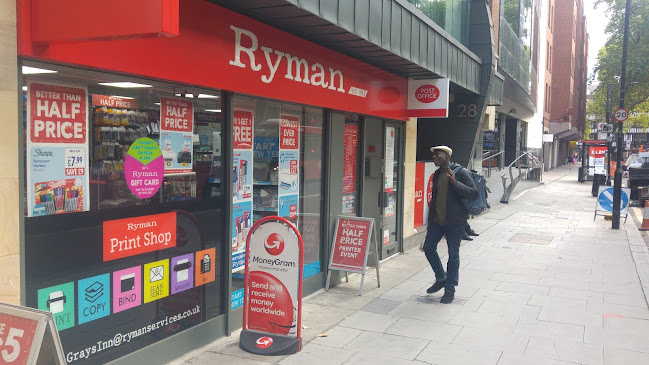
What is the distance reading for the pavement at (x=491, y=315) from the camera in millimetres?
4938

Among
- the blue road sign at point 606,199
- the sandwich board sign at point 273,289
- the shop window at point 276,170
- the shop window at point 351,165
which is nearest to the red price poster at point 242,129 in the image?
the shop window at point 276,170

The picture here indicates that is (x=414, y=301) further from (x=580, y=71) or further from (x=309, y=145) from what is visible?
(x=580, y=71)

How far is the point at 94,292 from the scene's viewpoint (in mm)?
3973

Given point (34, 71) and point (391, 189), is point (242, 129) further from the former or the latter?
point (391, 189)

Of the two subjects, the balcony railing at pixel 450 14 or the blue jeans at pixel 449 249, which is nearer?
the blue jeans at pixel 449 249

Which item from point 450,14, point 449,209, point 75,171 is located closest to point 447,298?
point 449,209

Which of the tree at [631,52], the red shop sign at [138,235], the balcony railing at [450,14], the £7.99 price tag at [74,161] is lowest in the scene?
the red shop sign at [138,235]

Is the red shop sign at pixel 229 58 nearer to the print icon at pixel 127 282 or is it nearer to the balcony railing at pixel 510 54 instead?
the print icon at pixel 127 282

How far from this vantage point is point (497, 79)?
12.7 meters

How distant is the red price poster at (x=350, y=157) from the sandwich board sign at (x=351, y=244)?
0.89 metres

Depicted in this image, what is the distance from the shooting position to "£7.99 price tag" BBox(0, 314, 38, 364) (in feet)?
8.27

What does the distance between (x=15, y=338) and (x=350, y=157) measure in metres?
6.00

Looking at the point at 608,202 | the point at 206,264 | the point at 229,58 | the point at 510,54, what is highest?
the point at 510,54

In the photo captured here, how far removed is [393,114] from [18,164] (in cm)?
640
